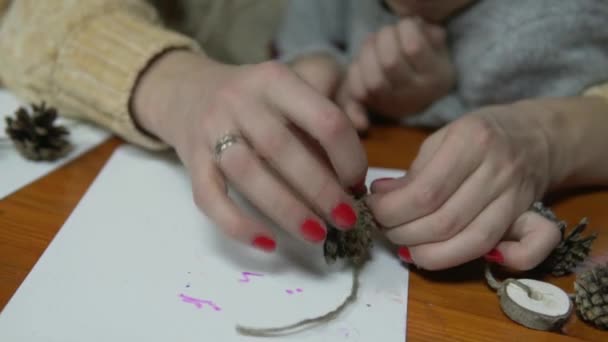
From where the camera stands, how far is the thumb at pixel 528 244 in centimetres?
41

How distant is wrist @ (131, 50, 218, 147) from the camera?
51 cm

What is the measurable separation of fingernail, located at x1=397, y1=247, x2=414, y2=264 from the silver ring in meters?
0.15

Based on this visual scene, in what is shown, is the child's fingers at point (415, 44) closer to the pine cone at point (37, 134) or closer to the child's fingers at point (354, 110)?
the child's fingers at point (354, 110)

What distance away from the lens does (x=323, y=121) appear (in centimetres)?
38

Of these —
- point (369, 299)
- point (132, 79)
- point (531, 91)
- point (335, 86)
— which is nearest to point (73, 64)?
point (132, 79)

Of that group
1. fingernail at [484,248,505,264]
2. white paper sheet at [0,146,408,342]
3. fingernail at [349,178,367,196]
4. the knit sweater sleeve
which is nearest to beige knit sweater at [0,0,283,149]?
the knit sweater sleeve

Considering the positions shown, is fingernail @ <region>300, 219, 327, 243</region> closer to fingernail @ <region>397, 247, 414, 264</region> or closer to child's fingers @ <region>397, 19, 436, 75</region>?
fingernail @ <region>397, 247, 414, 264</region>

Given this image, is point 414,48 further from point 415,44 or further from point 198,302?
point 198,302

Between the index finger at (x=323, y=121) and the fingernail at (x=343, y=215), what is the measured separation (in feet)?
0.09

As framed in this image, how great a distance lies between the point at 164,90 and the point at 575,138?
0.38m

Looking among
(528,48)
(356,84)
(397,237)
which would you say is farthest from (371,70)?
(397,237)

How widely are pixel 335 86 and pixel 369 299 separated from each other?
0.33 m

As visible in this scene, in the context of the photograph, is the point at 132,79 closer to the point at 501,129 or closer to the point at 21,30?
the point at 21,30

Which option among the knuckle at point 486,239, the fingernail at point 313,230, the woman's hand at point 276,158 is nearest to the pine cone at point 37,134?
the woman's hand at point 276,158
